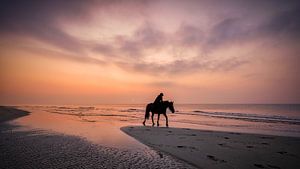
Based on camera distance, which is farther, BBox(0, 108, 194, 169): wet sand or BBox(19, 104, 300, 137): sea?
BBox(19, 104, 300, 137): sea

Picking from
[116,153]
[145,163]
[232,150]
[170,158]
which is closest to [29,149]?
[116,153]

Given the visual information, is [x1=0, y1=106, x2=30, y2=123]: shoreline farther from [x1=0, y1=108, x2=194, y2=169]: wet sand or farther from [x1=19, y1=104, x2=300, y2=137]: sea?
[x1=0, y1=108, x2=194, y2=169]: wet sand

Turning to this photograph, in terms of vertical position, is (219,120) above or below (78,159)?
below

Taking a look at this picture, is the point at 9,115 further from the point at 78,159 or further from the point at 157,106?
the point at 78,159

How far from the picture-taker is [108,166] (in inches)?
197

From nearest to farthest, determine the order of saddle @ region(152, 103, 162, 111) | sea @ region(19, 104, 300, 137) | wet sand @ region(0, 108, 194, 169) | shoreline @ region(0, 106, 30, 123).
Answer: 1. wet sand @ region(0, 108, 194, 169)
2. sea @ region(19, 104, 300, 137)
3. saddle @ region(152, 103, 162, 111)
4. shoreline @ region(0, 106, 30, 123)

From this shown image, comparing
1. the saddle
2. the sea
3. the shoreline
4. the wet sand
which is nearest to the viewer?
the wet sand

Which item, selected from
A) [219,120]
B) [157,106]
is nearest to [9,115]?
[157,106]

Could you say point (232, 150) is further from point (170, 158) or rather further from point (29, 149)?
point (29, 149)

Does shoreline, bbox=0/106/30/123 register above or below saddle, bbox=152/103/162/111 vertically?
below

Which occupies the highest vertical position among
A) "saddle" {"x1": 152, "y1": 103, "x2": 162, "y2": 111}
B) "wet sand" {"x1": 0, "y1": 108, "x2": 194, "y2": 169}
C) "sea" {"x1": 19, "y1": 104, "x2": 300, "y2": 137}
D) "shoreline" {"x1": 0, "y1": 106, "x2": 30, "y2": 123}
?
"saddle" {"x1": 152, "y1": 103, "x2": 162, "y2": 111}

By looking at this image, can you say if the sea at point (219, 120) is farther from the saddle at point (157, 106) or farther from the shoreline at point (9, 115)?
the shoreline at point (9, 115)

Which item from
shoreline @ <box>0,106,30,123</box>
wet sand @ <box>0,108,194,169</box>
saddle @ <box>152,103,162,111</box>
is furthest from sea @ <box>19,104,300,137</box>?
wet sand @ <box>0,108,194,169</box>

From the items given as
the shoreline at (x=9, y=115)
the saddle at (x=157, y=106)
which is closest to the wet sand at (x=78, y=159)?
the saddle at (x=157, y=106)
